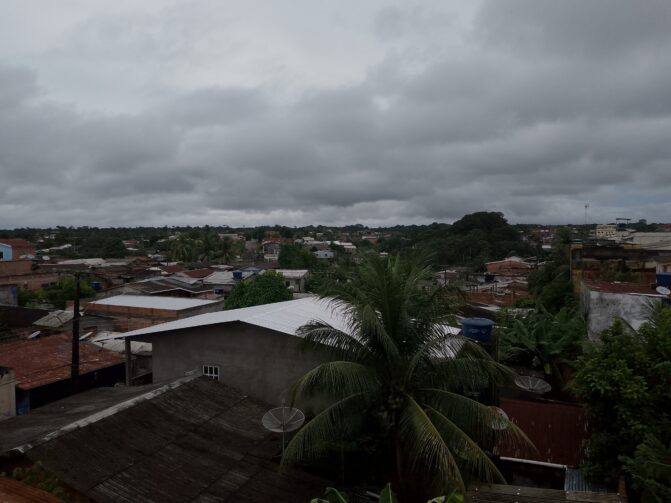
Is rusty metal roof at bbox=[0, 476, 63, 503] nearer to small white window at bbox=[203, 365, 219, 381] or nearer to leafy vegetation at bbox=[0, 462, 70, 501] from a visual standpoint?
leafy vegetation at bbox=[0, 462, 70, 501]

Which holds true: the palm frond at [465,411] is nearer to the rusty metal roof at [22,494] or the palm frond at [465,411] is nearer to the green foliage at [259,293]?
the rusty metal roof at [22,494]

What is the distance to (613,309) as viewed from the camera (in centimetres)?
1594

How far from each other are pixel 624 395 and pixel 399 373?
4.09m

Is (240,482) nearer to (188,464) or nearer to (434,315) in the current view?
(188,464)

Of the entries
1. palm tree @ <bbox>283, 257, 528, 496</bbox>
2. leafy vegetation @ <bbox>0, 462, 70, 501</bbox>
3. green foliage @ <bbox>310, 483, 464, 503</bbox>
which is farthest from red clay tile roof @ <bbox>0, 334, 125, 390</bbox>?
green foliage @ <bbox>310, 483, 464, 503</bbox>

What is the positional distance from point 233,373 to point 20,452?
609 centimetres

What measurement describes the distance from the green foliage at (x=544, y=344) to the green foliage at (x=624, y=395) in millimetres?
5511

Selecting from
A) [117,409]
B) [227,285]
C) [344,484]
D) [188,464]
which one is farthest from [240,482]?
[227,285]

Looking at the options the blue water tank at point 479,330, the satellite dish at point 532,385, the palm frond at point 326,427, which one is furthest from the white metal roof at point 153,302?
the palm frond at point 326,427

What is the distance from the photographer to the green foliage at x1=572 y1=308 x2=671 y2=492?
8555 mm

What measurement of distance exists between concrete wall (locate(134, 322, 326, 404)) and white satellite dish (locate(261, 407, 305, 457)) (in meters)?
2.53

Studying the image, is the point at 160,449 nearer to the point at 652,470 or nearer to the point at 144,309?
the point at 652,470

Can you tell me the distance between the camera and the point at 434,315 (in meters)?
9.45

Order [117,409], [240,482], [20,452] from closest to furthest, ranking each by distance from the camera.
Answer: [20,452], [240,482], [117,409]
